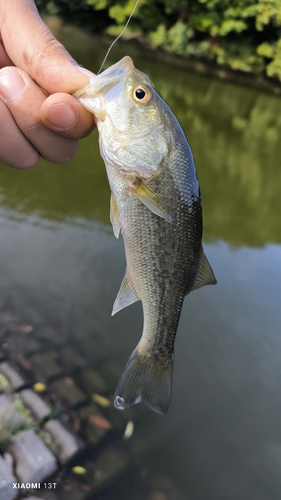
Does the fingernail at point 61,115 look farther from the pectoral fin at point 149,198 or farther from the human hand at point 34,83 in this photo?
the pectoral fin at point 149,198

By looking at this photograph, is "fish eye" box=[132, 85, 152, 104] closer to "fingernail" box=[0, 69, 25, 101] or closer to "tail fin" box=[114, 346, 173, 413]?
"fingernail" box=[0, 69, 25, 101]

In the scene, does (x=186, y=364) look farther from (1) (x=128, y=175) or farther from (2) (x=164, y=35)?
(2) (x=164, y=35)

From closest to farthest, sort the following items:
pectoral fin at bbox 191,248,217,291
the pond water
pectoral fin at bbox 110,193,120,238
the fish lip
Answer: the fish lip < pectoral fin at bbox 110,193,120,238 < pectoral fin at bbox 191,248,217,291 < the pond water

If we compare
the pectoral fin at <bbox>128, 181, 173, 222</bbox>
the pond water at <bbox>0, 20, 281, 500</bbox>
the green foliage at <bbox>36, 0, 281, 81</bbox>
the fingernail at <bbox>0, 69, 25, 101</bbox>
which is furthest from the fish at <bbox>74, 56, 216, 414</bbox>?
the green foliage at <bbox>36, 0, 281, 81</bbox>

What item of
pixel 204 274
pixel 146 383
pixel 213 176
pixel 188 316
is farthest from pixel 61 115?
pixel 213 176

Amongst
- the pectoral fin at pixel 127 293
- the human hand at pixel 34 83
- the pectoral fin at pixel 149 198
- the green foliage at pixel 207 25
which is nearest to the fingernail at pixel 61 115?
the human hand at pixel 34 83

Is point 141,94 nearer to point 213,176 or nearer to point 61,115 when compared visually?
point 61,115

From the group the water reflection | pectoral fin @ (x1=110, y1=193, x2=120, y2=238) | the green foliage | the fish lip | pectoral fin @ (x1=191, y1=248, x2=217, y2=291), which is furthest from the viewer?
the green foliage

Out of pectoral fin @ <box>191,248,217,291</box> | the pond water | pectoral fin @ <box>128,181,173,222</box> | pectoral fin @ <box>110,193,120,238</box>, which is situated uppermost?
pectoral fin @ <box>128,181,173,222</box>
